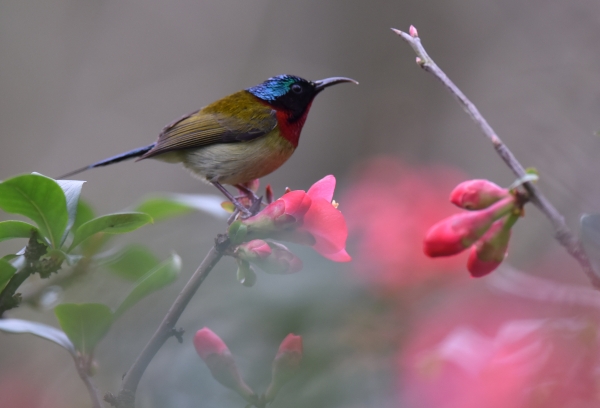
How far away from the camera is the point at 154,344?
880 mm

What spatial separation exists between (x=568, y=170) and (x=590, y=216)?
851mm

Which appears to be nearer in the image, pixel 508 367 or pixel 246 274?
pixel 508 367

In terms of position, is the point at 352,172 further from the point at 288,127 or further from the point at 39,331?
the point at 39,331

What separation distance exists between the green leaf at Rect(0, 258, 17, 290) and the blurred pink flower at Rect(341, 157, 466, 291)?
817 millimetres

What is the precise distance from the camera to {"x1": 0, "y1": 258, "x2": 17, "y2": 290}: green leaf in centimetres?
98

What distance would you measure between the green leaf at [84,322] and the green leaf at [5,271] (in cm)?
10

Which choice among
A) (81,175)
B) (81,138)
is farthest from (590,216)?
(81,138)

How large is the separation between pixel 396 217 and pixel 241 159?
0.75 m

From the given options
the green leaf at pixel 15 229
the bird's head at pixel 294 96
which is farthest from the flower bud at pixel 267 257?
the bird's head at pixel 294 96

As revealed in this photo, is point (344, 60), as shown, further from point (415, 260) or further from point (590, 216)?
point (590, 216)

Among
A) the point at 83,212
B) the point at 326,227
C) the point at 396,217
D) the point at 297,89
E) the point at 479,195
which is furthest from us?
the point at 297,89

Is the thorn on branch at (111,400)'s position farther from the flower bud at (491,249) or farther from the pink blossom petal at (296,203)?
the flower bud at (491,249)

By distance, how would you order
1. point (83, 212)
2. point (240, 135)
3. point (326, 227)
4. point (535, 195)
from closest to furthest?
1. point (535, 195)
2. point (326, 227)
3. point (83, 212)
4. point (240, 135)

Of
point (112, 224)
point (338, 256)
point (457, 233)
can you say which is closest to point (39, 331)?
point (112, 224)
